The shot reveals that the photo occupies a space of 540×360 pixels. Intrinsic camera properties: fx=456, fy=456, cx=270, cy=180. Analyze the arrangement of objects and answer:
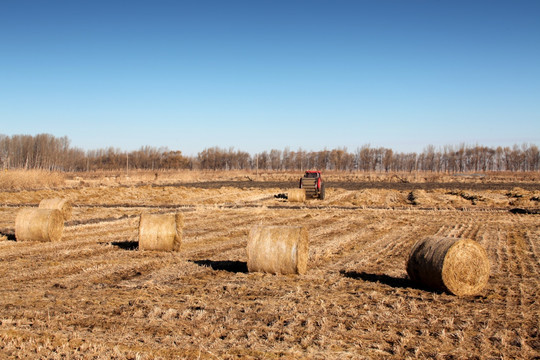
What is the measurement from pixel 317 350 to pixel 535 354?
8.65ft

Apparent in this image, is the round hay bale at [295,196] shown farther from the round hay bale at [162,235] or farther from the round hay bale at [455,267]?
the round hay bale at [455,267]

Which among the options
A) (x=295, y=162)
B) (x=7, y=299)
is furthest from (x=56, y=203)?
(x=295, y=162)

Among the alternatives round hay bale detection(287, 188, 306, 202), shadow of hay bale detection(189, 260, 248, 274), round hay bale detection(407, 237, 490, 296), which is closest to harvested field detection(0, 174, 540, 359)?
shadow of hay bale detection(189, 260, 248, 274)

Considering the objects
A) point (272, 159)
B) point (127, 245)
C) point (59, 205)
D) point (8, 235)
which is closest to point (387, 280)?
point (127, 245)

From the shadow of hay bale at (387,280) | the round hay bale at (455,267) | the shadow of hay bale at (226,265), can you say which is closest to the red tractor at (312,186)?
the shadow of hay bale at (226,265)

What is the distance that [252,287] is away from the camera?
887 centimetres

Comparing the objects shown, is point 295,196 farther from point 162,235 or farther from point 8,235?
point 162,235

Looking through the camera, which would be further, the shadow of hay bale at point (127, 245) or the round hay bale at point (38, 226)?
the round hay bale at point (38, 226)

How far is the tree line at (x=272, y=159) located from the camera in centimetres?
12231

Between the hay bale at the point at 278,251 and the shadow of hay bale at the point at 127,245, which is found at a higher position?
the hay bale at the point at 278,251

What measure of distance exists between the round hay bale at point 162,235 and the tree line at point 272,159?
113 metres

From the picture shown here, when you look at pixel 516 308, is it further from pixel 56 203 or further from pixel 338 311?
pixel 56 203

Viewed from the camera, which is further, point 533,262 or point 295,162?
point 295,162

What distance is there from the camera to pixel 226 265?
11062 mm
